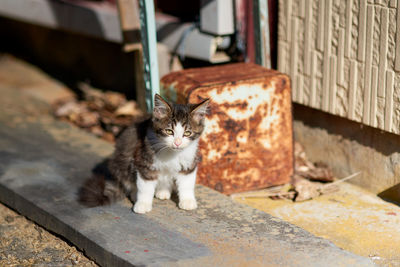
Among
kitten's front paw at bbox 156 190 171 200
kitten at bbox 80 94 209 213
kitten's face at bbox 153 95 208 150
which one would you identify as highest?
kitten's face at bbox 153 95 208 150

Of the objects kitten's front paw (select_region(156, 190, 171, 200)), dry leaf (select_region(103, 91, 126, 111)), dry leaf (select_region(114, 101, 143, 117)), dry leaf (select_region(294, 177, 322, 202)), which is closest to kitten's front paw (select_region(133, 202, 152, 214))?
kitten's front paw (select_region(156, 190, 171, 200))

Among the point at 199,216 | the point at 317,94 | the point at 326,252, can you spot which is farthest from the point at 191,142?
the point at 317,94

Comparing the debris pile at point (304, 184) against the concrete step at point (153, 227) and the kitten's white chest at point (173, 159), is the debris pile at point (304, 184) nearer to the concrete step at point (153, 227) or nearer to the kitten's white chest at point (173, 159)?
the concrete step at point (153, 227)

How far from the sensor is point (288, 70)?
16.1 feet

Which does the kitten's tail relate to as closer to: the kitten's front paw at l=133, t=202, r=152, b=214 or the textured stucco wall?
the kitten's front paw at l=133, t=202, r=152, b=214

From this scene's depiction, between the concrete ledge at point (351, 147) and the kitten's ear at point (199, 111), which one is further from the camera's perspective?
the concrete ledge at point (351, 147)

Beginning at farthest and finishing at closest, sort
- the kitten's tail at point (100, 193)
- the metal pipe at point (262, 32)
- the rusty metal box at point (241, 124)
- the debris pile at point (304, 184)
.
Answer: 1. the metal pipe at point (262, 32)
2. the debris pile at point (304, 184)
3. the rusty metal box at point (241, 124)
4. the kitten's tail at point (100, 193)

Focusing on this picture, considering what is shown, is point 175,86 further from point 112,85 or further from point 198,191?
point 112,85

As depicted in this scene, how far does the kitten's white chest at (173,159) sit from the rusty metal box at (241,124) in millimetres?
444

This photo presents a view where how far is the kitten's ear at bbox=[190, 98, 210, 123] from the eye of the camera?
11.9 feet

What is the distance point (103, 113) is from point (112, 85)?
1068mm

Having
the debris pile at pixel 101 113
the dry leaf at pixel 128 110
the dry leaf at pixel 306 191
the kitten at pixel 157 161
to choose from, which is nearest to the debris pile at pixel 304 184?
the dry leaf at pixel 306 191

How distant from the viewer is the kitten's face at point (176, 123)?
11.7 ft

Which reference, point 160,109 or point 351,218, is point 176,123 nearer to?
point 160,109
